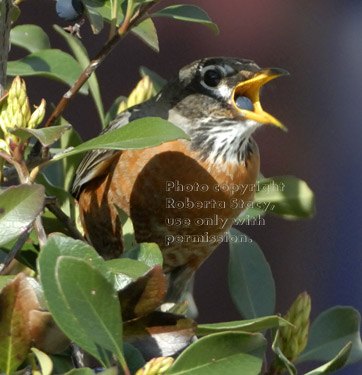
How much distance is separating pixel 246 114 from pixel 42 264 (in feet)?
3.10

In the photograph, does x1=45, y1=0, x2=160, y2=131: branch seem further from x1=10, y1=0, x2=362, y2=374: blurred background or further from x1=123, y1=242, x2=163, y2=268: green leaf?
x1=10, y1=0, x2=362, y2=374: blurred background

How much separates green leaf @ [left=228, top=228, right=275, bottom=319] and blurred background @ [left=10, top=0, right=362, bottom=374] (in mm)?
1805

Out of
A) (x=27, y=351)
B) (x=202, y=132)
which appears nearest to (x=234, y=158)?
(x=202, y=132)

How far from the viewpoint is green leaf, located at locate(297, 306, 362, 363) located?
3.25 ft

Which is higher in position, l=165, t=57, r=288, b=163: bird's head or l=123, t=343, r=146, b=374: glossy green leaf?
l=123, t=343, r=146, b=374: glossy green leaf

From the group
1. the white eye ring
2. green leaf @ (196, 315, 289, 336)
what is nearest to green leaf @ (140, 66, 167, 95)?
the white eye ring

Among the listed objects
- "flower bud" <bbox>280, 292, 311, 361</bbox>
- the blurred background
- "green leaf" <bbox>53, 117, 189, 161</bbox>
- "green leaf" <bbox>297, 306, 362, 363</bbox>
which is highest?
"green leaf" <bbox>53, 117, 189, 161</bbox>

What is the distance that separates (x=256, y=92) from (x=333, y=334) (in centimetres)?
66

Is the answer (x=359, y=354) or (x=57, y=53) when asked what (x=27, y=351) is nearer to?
(x=359, y=354)

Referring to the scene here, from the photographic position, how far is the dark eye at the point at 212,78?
1588mm

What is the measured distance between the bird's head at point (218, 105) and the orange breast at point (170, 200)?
0.24ft

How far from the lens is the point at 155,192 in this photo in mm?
1504

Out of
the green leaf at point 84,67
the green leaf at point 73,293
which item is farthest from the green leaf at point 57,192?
the green leaf at point 73,293

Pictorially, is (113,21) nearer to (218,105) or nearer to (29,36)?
(29,36)
